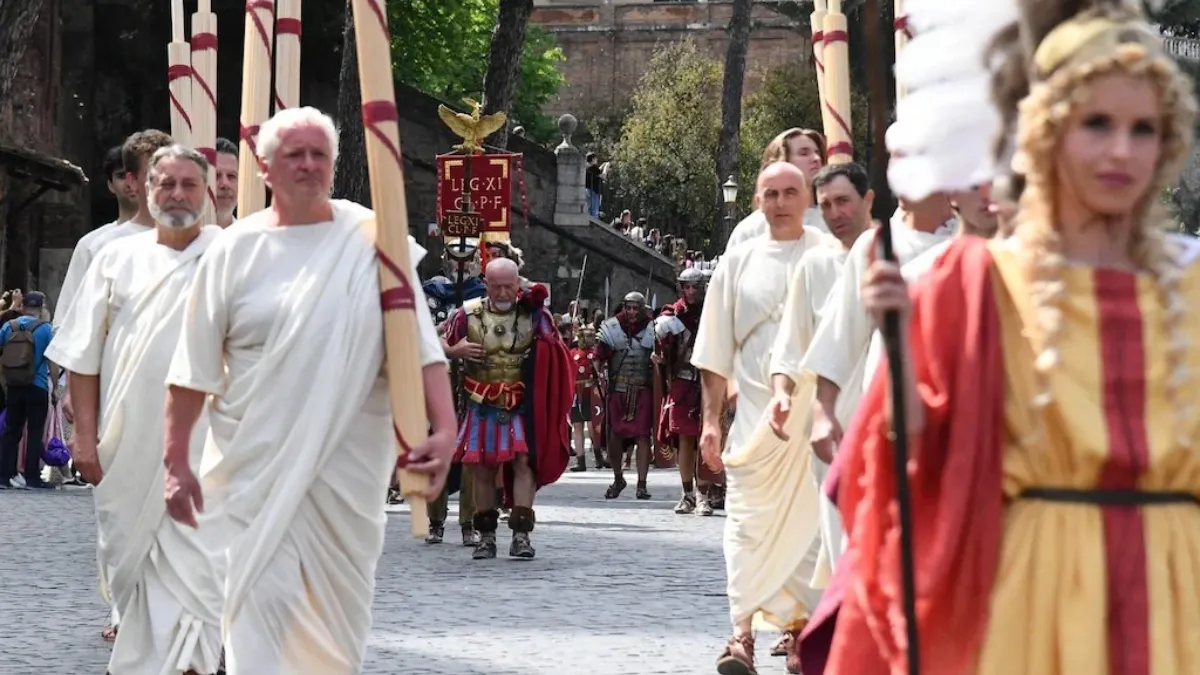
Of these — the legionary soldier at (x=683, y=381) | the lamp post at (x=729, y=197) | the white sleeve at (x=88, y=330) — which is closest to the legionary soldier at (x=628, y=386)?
the legionary soldier at (x=683, y=381)

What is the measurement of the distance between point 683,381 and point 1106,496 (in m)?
17.7

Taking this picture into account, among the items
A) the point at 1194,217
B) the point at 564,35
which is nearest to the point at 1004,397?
the point at 1194,217

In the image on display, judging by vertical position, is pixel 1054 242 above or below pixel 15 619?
above

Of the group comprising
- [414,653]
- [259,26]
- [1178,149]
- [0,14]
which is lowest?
[414,653]

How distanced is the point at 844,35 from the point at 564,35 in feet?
289

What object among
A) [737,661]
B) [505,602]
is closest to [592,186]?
[505,602]

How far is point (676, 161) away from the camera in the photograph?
7006 centimetres

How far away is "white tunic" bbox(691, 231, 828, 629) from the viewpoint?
10.7 m

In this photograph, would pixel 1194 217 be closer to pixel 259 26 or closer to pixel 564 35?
pixel 564 35

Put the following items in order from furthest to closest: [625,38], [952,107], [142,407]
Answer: [625,38]
[142,407]
[952,107]

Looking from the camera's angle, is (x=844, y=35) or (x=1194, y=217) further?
(x=1194, y=217)

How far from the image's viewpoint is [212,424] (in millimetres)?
7605

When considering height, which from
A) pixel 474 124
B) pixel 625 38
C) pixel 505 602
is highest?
pixel 625 38

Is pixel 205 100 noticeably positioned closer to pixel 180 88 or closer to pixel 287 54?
pixel 180 88
